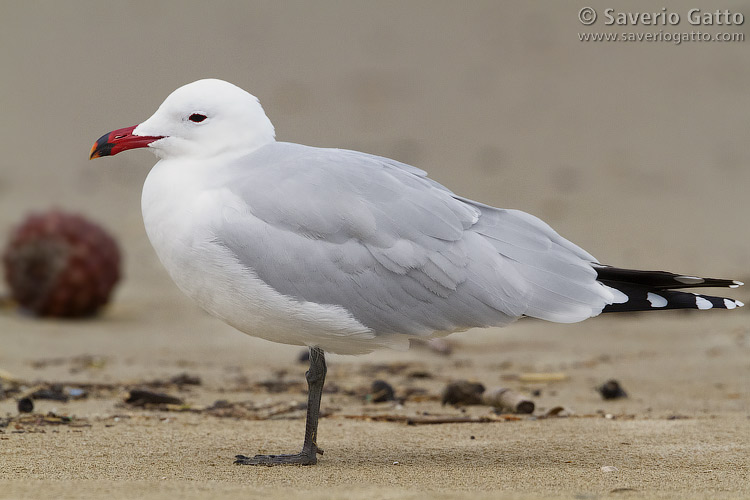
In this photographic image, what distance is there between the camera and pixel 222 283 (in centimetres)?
371

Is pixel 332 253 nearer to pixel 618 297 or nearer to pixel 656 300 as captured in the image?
pixel 618 297

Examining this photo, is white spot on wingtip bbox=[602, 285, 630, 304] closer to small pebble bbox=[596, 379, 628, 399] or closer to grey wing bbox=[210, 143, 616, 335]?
grey wing bbox=[210, 143, 616, 335]

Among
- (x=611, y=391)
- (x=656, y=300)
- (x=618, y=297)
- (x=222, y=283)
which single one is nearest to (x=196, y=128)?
(x=222, y=283)

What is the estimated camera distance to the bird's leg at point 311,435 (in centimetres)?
377

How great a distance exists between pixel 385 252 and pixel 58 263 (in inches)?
169

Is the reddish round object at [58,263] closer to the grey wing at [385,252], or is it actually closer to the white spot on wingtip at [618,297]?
the grey wing at [385,252]

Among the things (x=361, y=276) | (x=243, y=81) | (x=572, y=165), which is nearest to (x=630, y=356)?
(x=361, y=276)

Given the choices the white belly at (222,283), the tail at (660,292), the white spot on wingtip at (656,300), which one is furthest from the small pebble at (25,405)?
the white spot on wingtip at (656,300)

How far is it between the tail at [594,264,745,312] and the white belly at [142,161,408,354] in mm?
917

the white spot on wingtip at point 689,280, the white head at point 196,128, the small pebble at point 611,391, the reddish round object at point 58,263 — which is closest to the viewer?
the white spot on wingtip at point 689,280

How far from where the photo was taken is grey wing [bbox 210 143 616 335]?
3.73 meters

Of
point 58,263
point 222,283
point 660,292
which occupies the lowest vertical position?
point 222,283

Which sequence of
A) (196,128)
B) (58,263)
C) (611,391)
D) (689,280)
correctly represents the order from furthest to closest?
(58,263) < (611,391) < (196,128) < (689,280)

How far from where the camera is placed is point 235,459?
3803 mm
